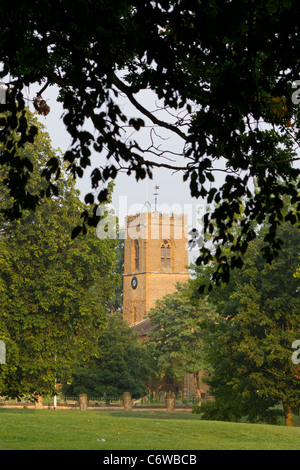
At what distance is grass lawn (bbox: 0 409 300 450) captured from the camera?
1647 cm

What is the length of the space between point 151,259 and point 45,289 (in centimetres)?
5895

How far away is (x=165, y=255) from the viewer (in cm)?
8875

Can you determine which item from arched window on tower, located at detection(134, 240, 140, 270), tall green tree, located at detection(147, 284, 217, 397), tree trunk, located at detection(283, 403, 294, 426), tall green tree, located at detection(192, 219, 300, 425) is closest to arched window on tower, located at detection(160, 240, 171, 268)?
arched window on tower, located at detection(134, 240, 140, 270)

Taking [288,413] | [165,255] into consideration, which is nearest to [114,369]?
[288,413]

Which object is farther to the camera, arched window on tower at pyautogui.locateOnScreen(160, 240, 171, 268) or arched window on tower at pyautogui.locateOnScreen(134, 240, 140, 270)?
arched window on tower at pyautogui.locateOnScreen(134, 240, 140, 270)

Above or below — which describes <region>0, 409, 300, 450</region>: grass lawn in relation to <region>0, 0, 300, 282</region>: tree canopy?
below

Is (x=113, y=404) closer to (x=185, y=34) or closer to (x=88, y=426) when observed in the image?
(x=88, y=426)

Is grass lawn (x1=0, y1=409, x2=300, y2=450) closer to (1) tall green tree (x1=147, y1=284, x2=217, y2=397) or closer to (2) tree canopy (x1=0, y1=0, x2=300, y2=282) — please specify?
(2) tree canopy (x1=0, y1=0, x2=300, y2=282)

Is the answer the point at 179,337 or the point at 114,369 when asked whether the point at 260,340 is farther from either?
the point at 179,337

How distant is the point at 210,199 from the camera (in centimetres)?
693

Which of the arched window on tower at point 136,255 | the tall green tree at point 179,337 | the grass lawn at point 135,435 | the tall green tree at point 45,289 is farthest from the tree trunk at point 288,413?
the arched window on tower at point 136,255

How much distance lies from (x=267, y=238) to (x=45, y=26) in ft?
9.83

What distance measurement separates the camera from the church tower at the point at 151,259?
285 feet

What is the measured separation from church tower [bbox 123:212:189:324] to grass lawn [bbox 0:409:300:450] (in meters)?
61.2
